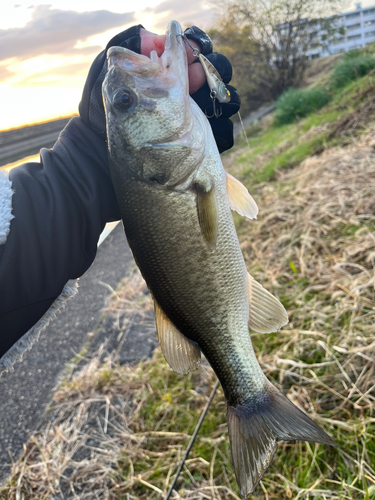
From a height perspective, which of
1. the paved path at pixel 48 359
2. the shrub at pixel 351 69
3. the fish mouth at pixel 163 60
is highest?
the fish mouth at pixel 163 60

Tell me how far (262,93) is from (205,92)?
2205cm

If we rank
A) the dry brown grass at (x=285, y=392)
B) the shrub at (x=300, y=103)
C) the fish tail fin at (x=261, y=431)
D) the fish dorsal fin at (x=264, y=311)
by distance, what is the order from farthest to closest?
the shrub at (x=300, y=103) → the dry brown grass at (x=285, y=392) → the fish dorsal fin at (x=264, y=311) → the fish tail fin at (x=261, y=431)

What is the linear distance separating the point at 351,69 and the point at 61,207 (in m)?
13.1

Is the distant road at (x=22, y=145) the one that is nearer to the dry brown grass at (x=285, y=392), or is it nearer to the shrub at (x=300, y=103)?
the dry brown grass at (x=285, y=392)

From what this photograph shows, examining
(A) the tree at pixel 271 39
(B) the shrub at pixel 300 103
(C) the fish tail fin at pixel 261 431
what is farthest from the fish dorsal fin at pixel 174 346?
(A) the tree at pixel 271 39

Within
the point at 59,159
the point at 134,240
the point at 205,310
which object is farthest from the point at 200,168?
the point at 59,159

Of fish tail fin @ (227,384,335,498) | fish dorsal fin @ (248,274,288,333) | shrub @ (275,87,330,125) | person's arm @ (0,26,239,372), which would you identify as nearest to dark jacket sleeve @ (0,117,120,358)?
person's arm @ (0,26,239,372)

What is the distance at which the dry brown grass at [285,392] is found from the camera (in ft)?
7.57

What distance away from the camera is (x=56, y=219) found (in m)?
1.81

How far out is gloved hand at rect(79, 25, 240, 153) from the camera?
1.88m

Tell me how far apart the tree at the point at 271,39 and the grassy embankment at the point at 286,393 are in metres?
18.6

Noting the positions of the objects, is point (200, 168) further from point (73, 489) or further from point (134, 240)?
point (73, 489)

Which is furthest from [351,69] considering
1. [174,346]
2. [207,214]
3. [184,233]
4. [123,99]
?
[174,346]

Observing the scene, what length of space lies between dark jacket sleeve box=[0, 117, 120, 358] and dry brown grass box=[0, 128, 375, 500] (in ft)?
5.31
